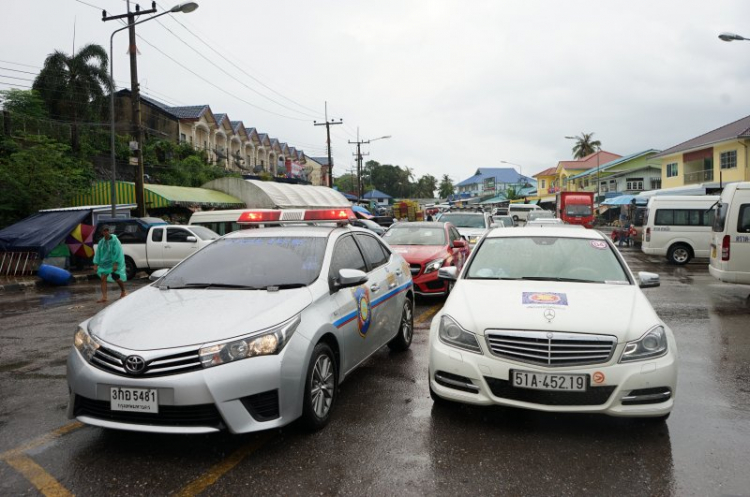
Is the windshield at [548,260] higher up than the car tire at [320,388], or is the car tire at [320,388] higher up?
the windshield at [548,260]

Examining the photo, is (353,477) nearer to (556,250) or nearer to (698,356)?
(556,250)

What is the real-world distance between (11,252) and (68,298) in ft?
16.9

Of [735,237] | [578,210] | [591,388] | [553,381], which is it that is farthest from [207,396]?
[578,210]

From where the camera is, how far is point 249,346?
11.3ft

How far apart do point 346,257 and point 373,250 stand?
0.87 metres

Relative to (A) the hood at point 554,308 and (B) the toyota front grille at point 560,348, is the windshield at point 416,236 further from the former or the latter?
(B) the toyota front grille at point 560,348

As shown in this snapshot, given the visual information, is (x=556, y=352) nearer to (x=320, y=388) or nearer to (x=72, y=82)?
(x=320, y=388)

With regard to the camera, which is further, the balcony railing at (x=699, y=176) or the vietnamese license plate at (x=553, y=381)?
the balcony railing at (x=699, y=176)

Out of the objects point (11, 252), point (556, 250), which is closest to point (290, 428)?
point (556, 250)

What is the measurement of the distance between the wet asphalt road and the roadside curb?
9878 mm

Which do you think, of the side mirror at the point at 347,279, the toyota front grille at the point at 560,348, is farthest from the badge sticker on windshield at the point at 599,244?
the side mirror at the point at 347,279

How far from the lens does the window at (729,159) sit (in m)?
30.1

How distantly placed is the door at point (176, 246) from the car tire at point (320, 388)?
39.3ft

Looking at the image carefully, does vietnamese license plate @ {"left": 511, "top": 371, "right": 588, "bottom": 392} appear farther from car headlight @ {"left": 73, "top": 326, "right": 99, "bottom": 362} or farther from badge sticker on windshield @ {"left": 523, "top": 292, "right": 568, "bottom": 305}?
car headlight @ {"left": 73, "top": 326, "right": 99, "bottom": 362}
